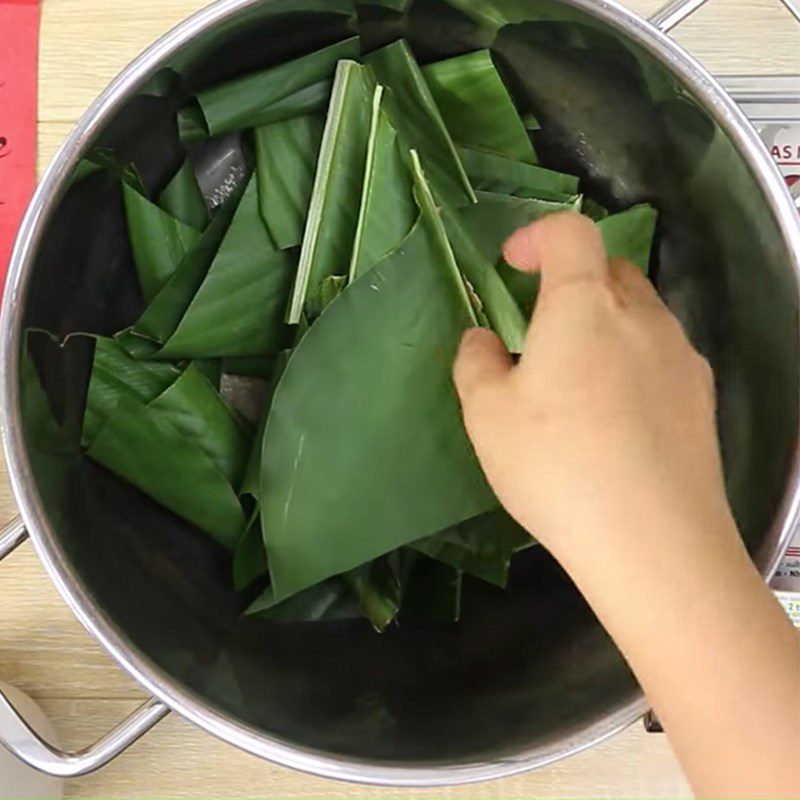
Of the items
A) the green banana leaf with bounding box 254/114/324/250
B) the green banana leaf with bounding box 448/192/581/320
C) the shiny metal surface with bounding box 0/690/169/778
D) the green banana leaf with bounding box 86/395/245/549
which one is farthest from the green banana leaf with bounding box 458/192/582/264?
the shiny metal surface with bounding box 0/690/169/778

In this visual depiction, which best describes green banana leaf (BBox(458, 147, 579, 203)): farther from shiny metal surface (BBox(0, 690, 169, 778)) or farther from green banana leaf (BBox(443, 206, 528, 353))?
shiny metal surface (BBox(0, 690, 169, 778))

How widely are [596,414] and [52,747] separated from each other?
0.33m

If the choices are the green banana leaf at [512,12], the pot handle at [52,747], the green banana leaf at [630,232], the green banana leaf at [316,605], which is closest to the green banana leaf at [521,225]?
the green banana leaf at [630,232]

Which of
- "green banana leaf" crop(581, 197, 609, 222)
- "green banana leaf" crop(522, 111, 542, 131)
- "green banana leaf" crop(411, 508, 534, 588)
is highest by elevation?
"green banana leaf" crop(522, 111, 542, 131)

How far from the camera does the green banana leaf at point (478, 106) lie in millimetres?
650

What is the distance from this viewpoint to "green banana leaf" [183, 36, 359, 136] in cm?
63

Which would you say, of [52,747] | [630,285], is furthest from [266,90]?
[52,747]

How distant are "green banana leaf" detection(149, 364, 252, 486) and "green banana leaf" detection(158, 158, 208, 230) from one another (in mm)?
98

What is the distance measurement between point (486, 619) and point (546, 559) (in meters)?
0.05

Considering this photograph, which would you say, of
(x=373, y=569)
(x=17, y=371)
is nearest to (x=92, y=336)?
(x=17, y=371)

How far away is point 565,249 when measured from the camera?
50cm

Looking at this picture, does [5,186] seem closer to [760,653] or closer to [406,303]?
[406,303]

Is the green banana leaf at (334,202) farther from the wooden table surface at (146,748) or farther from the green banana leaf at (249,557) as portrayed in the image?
the wooden table surface at (146,748)

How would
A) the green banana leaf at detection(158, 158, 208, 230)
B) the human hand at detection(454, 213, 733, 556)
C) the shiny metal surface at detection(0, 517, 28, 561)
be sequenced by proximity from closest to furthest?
the human hand at detection(454, 213, 733, 556), the shiny metal surface at detection(0, 517, 28, 561), the green banana leaf at detection(158, 158, 208, 230)
